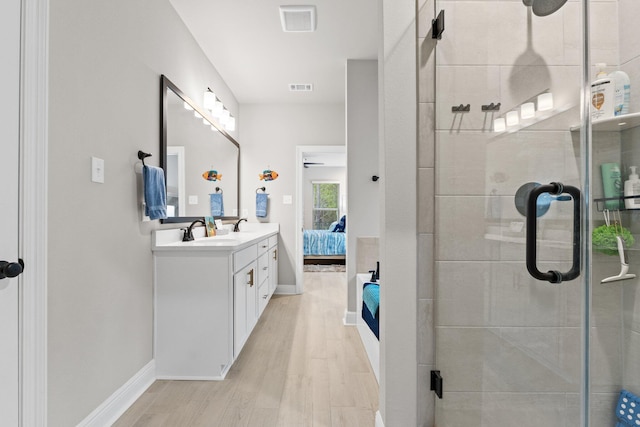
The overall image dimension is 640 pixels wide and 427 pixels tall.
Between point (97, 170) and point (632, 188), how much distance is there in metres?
2.11

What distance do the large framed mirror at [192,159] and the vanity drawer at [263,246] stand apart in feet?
2.01

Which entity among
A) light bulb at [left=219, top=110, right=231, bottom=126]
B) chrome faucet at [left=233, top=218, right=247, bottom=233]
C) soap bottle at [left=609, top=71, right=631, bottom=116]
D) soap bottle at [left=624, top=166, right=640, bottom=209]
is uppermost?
light bulb at [left=219, top=110, right=231, bottom=126]

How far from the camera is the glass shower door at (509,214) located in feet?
2.53

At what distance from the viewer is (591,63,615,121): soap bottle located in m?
0.79

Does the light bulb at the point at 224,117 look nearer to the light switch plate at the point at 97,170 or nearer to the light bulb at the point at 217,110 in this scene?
the light bulb at the point at 217,110

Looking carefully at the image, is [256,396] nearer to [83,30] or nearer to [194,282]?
[194,282]

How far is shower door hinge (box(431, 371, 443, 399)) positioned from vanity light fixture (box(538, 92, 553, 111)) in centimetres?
105

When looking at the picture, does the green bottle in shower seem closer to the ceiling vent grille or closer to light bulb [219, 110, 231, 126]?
light bulb [219, 110, 231, 126]

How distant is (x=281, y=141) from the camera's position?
184 inches

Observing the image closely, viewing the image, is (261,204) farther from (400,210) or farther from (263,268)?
(400,210)

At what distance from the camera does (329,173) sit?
9820 mm

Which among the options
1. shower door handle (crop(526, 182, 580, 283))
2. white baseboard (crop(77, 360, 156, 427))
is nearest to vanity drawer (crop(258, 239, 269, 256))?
white baseboard (crop(77, 360, 156, 427))

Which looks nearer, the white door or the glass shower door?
the glass shower door

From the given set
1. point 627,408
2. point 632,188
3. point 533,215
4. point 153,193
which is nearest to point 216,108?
point 153,193
